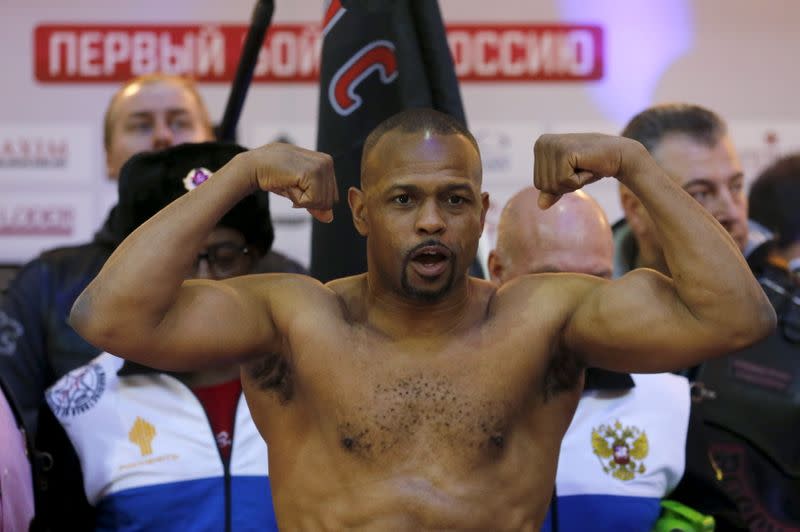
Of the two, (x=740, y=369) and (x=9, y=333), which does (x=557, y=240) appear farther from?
(x=9, y=333)

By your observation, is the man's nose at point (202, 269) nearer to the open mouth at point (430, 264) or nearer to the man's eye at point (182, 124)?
the open mouth at point (430, 264)

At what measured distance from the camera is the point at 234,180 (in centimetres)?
210

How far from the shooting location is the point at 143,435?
250 centimetres

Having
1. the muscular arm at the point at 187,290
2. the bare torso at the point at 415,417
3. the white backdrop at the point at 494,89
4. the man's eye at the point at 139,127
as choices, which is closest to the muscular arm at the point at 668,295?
the bare torso at the point at 415,417

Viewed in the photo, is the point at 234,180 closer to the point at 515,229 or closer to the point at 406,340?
the point at 406,340

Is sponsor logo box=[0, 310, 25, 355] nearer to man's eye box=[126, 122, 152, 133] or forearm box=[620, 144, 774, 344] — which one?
man's eye box=[126, 122, 152, 133]

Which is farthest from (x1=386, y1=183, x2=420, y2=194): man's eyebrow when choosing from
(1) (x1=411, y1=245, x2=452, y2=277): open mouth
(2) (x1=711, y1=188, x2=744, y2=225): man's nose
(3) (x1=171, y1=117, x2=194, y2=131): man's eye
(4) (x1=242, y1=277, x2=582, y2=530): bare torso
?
(3) (x1=171, y1=117, x2=194, y2=131): man's eye

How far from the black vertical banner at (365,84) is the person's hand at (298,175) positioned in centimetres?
65

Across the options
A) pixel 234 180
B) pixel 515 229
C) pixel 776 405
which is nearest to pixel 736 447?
pixel 776 405

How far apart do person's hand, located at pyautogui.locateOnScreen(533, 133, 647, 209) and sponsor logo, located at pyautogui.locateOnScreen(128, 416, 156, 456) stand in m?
0.89

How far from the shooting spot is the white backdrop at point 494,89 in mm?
→ 4027

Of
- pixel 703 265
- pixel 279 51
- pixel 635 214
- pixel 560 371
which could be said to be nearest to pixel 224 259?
pixel 560 371

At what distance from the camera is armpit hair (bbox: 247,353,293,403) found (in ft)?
7.16

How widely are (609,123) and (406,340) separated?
2022 millimetres
